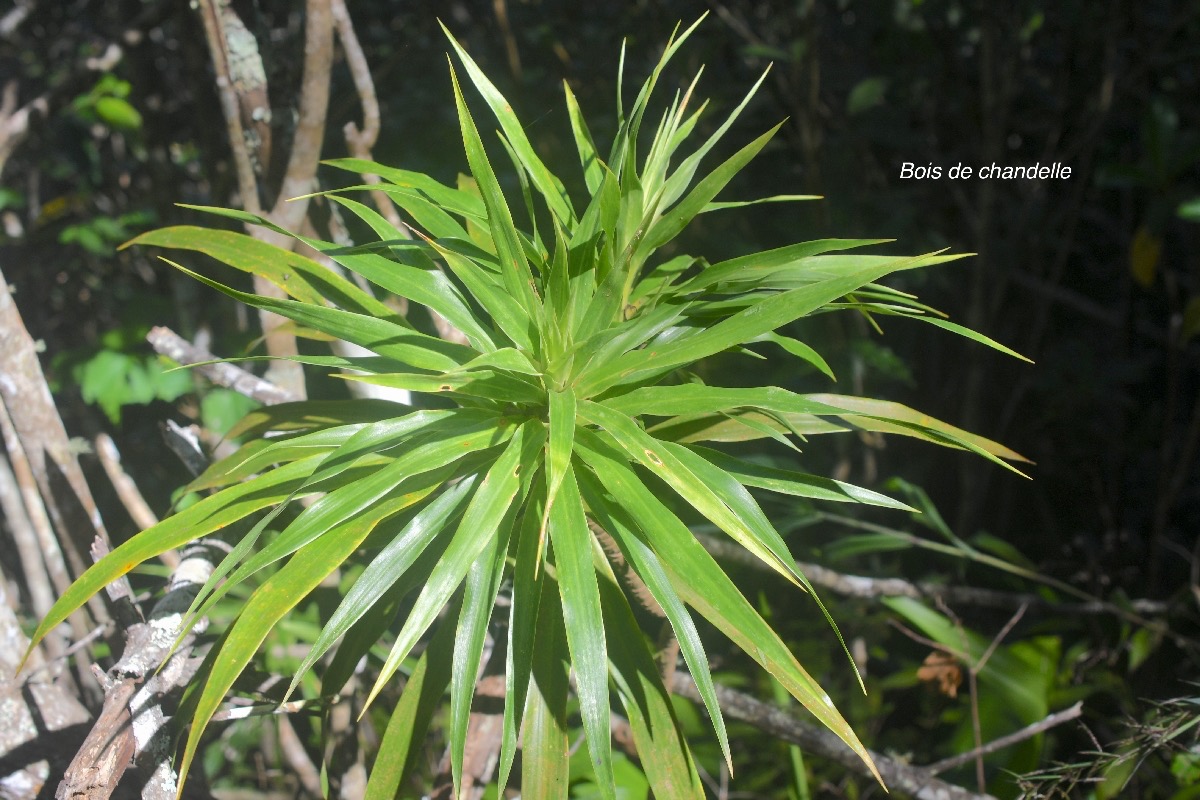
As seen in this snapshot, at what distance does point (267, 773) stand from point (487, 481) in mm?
1141

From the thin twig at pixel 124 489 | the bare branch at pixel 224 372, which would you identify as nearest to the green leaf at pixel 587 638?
the bare branch at pixel 224 372

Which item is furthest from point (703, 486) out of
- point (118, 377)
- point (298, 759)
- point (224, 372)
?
point (118, 377)

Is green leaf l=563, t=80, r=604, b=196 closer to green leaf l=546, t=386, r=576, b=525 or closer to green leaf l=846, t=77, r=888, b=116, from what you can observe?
green leaf l=546, t=386, r=576, b=525

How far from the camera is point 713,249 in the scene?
167 cm

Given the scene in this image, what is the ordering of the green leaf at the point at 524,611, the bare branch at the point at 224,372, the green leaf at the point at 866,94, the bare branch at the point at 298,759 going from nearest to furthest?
1. the green leaf at the point at 524,611
2. the bare branch at the point at 224,372
3. the bare branch at the point at 298,759
4. the green leaf at the point at 866,94

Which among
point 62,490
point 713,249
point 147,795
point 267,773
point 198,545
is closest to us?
point 147,795

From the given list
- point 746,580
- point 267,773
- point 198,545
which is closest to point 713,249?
point 746,580

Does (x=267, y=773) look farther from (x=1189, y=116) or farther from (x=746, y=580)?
(x=1189, y=116)

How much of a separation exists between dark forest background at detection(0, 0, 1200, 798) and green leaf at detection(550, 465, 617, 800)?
68 centimetres

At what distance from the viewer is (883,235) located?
68.9 inches

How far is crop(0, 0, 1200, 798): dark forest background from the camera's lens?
1503 millimetres

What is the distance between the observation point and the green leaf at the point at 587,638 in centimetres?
64

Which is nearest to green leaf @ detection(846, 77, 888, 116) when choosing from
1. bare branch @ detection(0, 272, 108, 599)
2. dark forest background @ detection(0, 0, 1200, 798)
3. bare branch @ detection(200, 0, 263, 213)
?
dark forest background @ detection(0, 0, 1200, 798)

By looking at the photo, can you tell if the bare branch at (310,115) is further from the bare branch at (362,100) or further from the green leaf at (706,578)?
the green leaf at (706,578)
